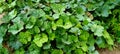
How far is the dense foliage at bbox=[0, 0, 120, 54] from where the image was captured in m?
2.70

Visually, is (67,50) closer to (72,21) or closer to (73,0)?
(72,21)

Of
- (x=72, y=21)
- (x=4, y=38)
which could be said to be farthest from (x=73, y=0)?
(x=4, y=38)

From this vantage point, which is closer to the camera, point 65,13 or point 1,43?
point 1,43

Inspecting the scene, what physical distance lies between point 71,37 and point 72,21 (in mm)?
200

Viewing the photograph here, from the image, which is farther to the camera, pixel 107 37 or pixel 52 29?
pixel 107 37

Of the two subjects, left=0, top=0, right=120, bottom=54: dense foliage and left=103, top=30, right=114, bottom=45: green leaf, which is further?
left=103, top=30, right=114, bottom=45: green leaf

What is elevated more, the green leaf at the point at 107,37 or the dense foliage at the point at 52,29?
the dense foliage at the point at 52,29

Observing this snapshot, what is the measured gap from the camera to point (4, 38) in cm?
281

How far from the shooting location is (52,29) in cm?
274

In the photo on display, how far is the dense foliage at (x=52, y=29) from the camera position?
8.87 ft

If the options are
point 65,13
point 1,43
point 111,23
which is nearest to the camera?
point 1,43

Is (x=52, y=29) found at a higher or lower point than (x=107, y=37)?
higher

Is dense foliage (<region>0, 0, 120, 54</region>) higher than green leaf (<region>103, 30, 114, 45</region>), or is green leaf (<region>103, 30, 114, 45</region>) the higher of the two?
dense foliage (<region>0, 0, 120, 54</region>)

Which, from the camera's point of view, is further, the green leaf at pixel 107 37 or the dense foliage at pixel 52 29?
the green leaf at pixel 107 37
